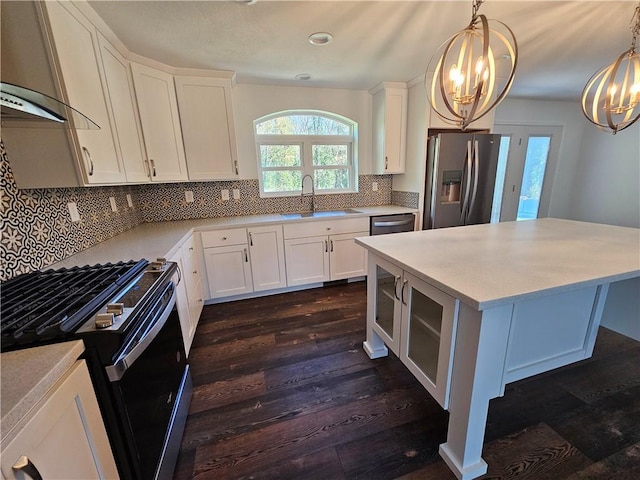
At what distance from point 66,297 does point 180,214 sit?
222 cm

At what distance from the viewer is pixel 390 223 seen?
10.6 feet

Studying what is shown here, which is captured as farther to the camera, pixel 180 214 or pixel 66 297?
pixel 180 214

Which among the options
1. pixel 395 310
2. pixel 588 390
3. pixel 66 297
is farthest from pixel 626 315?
pixel 66 297

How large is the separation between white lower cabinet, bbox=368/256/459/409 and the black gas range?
127cm

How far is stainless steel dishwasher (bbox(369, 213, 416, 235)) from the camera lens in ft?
10.6

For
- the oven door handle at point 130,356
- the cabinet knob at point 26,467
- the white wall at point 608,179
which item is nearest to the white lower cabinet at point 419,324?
the oven door handle at point 130,356

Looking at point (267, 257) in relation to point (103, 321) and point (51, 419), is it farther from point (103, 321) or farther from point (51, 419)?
point (51, 419)

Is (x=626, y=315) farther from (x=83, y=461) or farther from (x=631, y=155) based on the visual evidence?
(x=83, y=461)

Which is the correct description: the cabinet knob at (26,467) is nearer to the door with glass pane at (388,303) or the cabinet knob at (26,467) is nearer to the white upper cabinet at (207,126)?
the door with glass pane at (388,303)

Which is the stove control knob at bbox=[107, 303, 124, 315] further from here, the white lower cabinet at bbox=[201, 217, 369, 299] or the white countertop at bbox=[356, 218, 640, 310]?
the white lower cabinet at bbox=[201, 217, 369, 299]

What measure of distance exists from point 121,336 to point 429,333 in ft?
4.82

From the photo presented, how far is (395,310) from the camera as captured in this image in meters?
1.65

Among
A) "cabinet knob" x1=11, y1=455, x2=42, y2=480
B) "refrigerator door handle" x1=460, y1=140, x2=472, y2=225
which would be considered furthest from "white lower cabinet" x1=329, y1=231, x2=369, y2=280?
"cabinet knob" x1=11, y1=455, x2=42, y2=480

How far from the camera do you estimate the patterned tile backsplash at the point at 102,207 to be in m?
1.28
